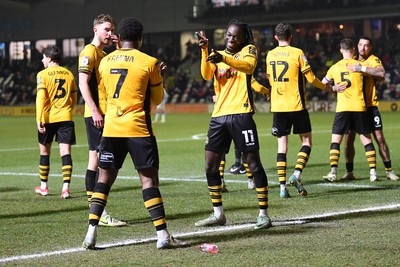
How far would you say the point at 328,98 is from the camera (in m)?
49.7

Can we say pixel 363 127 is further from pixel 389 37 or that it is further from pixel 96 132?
pixel 389 37

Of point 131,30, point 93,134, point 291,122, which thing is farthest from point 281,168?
point 131,30

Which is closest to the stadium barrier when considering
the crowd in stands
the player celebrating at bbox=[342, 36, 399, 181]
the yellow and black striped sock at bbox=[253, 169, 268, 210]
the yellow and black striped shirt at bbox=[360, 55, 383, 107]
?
the crowd in stands

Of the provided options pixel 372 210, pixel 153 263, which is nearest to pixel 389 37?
pixel 372 210

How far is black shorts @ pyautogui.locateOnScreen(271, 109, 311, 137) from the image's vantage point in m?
12.5

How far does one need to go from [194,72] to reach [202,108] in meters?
10.1

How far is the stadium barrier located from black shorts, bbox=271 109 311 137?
33.8m

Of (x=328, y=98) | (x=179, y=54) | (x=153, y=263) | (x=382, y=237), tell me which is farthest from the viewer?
(x=179, y=54)

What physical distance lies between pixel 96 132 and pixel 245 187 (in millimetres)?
3952

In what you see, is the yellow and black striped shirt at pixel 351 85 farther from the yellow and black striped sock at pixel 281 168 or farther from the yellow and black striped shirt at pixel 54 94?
the yellow and black striped shirt at pixel 54 94

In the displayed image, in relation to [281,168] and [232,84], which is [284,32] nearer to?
[281,168]

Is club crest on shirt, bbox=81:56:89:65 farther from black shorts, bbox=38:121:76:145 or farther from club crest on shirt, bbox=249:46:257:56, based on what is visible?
black shorts, bbox=38:121:76:145

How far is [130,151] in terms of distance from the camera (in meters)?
8.25

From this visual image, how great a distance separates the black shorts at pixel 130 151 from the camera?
8156mm
